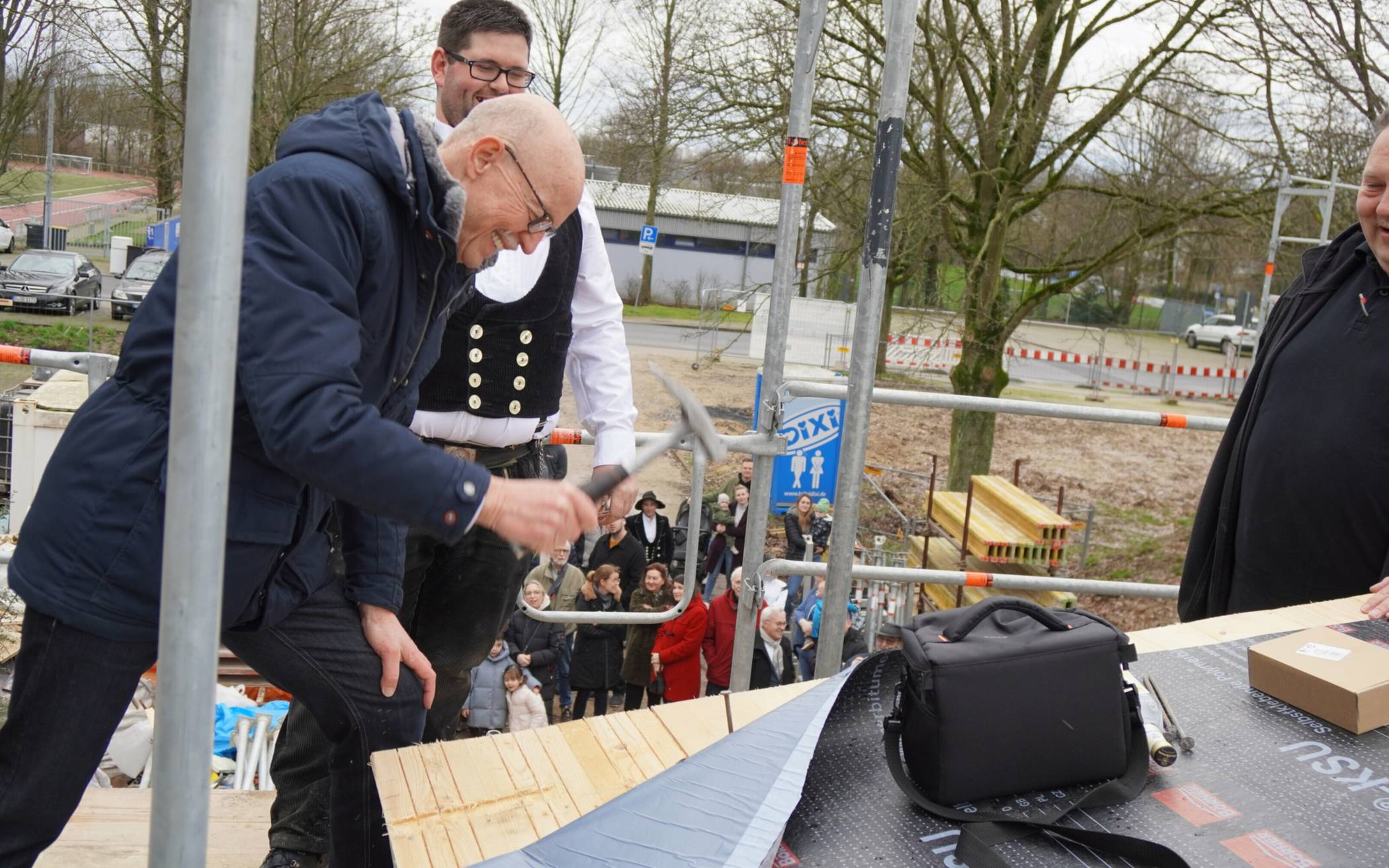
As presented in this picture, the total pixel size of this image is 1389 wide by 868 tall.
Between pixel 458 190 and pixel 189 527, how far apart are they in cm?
105

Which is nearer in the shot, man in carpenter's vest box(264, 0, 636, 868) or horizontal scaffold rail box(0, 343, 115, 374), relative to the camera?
man in carpenter's vest box(264, 0, 636, 868)

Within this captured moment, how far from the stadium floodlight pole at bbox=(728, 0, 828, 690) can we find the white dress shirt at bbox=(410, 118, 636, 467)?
3.05 feet

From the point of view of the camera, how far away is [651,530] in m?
10.0

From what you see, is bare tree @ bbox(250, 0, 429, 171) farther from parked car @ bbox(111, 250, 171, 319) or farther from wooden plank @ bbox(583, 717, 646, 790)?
wooden plank @ bbox(583, 717, 646, 790)

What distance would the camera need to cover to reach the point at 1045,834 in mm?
1952

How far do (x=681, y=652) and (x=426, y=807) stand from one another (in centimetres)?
561

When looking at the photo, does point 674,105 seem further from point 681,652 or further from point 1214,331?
point 1214,331

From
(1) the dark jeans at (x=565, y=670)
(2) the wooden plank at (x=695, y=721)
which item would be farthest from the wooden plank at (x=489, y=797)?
(1) the dark jeans at (x=565, y=670)

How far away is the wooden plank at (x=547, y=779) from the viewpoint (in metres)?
2.17

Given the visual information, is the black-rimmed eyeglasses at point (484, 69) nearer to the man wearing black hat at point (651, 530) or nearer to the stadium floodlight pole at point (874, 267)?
the stadium floodlight pole at point (874, 267)

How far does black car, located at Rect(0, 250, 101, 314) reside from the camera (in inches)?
806

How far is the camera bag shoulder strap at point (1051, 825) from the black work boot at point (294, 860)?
4.28 feet

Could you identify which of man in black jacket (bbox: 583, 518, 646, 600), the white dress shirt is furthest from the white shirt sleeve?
man in black jacket (bbox: 583, 518, 646, 600)

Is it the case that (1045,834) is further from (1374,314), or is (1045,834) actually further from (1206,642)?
(1374,314)
